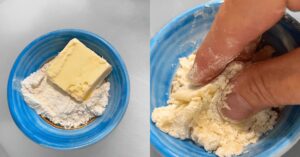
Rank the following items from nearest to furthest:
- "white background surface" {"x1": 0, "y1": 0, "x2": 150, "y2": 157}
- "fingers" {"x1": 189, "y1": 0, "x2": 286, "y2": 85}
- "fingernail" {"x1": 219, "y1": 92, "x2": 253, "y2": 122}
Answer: "fingers" {"x1": 189, "y1": 0, "x2": 286, "y2": 85} → "fingernail" {"x1": 219, "y1": 92, "x2": 253, "y2": 122} → "white background surface" {"x1": 0, "y1": 0, "x2": 150, "y2": 157}

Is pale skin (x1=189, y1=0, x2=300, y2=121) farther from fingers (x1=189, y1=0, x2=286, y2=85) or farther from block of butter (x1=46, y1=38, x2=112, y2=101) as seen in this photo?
block of butter (x1=46, y1=38, x2=112, y2=101)

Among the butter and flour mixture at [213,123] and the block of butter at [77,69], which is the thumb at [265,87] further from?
the block of butter at [77,69]

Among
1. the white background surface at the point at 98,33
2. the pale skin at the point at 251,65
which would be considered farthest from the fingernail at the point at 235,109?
the white background surface at the point at 98,33

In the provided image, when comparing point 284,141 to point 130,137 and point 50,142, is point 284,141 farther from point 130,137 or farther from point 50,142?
point 50,142

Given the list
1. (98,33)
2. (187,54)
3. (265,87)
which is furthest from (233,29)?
(98,33)

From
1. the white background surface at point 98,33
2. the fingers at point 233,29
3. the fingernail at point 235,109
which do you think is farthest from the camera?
the white background surface at point 98,33

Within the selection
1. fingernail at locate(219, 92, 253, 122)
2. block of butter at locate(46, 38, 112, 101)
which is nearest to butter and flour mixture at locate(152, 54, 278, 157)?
fingernail at locate(219, 92, 253, 122)

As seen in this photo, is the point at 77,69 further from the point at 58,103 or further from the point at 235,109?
the point at 235,109
